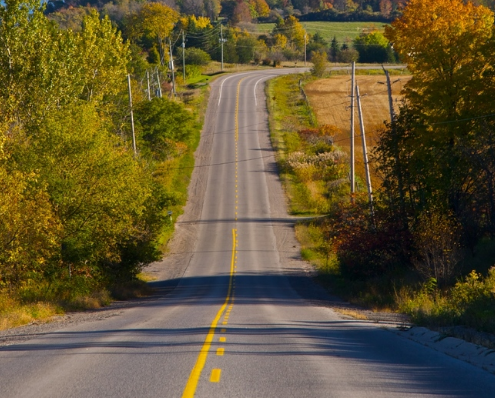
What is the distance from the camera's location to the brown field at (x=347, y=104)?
7219 centimetres

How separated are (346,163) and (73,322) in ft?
161

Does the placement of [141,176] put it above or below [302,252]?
above

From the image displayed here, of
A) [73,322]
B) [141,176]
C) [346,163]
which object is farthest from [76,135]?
[346,163]

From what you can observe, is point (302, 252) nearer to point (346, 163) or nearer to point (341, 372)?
point (346, 163)

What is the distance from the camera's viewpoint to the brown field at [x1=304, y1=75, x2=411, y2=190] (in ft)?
237

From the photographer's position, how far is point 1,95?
35.6 m

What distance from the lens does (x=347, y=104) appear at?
8844cm

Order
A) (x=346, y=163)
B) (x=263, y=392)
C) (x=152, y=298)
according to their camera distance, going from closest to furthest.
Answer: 1. (x=263, y=392)
2. (x=152, y=298)
3. (x=346, y=163)


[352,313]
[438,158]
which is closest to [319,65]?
[438,158]

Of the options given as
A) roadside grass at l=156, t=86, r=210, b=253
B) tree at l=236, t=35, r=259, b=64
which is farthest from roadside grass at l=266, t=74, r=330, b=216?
tree at l=236, t=35, r=259, b=64

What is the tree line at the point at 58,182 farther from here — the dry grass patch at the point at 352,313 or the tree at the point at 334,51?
the tree at the point at 334,51

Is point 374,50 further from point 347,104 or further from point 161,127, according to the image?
point 161,127

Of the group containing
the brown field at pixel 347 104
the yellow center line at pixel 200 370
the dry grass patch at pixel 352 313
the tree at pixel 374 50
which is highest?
the yellow center line at pixel 200 370

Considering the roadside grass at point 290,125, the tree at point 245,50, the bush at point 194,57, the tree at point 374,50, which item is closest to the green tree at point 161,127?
the roadside grass at point 290,125
